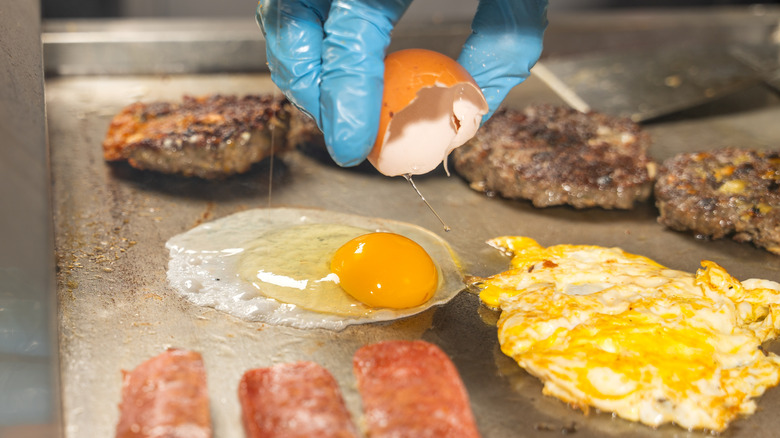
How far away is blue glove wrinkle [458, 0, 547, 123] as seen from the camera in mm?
3850

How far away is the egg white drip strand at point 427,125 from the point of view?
335cm

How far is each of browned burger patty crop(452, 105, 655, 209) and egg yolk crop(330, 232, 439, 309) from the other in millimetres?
1348

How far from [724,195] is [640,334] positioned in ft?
5.97

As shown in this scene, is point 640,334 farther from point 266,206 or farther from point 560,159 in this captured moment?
point 266,206

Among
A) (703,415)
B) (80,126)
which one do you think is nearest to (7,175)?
(703,415)

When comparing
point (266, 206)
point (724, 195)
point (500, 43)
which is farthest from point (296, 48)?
point (724, 195)

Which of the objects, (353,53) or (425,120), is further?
(425,120)

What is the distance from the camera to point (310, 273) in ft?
12.6

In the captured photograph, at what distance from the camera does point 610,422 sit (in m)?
2.97

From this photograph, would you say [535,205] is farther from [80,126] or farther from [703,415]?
[80,126]

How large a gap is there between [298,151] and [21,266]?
3313mm

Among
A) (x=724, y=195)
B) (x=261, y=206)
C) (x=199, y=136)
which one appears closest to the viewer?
(x=724, y=195)

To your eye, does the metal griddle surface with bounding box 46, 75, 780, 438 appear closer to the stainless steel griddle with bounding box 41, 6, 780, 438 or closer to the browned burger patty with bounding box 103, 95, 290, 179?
the stainless steel griddle with bounding box 41, 6, 780, 438

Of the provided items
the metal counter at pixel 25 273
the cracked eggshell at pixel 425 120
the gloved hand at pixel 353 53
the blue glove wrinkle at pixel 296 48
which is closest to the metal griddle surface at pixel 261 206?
the metal counter at pixel 25 273
